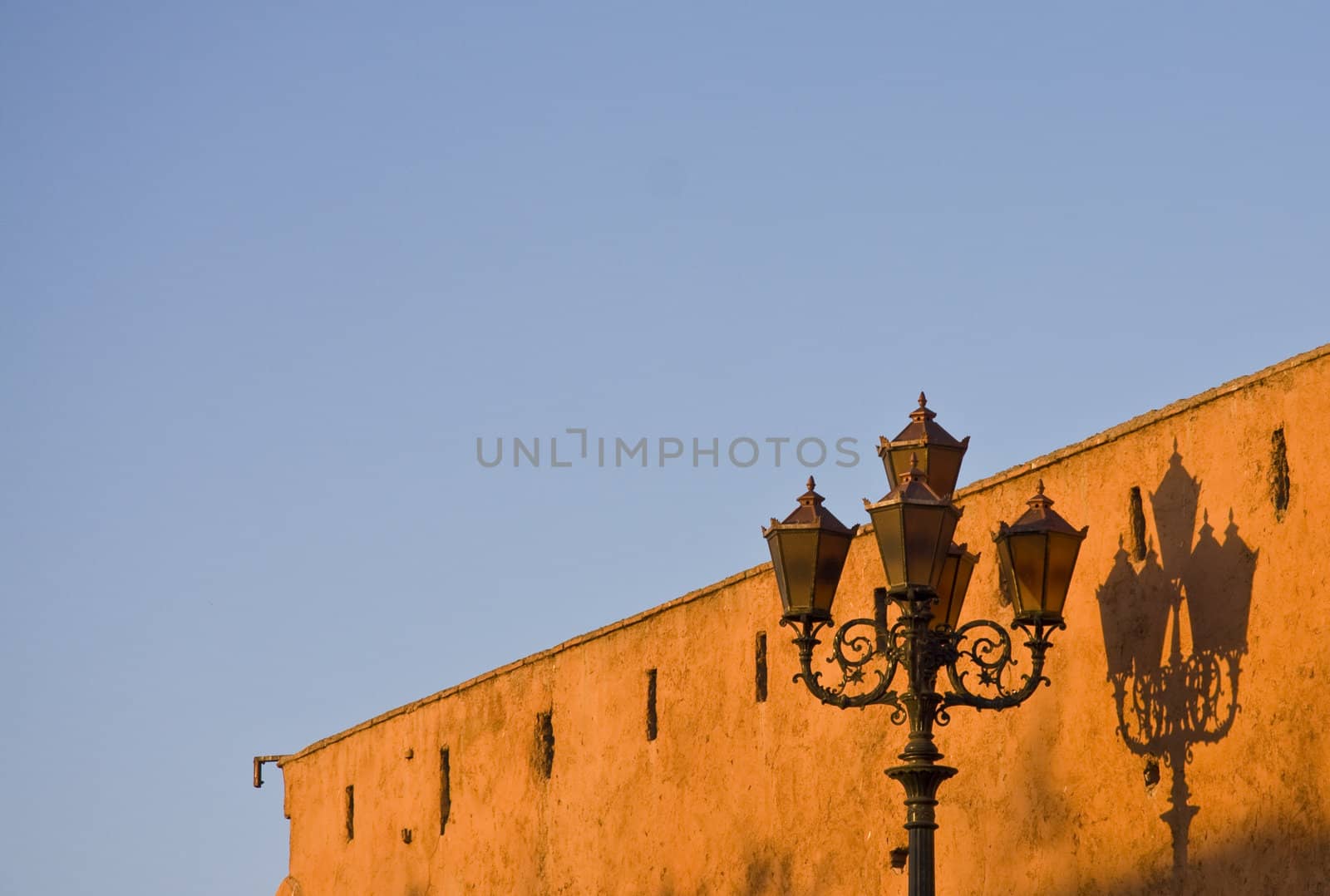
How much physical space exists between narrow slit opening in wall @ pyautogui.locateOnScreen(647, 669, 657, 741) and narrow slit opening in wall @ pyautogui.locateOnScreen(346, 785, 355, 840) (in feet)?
17.3

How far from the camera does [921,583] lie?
7.06m

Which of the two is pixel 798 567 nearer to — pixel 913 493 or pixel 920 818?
pixel 913 493

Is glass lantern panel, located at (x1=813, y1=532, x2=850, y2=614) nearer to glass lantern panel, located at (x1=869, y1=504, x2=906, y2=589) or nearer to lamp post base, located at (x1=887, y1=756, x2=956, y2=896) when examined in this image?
glass lantern panel, located at (x1=869, y1=504, x2=906, y2=589)

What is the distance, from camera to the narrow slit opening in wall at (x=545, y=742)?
14469mm

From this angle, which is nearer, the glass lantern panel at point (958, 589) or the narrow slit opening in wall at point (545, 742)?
the glass lantern panel at point (958, 589)

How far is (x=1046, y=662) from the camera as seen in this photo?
385 inches

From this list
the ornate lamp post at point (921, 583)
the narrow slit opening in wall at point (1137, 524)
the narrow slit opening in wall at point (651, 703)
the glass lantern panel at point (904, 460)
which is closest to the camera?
the ornate lamp post at point (921, 583)

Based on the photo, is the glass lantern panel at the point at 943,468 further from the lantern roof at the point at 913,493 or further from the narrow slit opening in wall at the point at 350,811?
the narrow slit opening in wall at the point at 350,811

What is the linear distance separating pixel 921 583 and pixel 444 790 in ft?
31.4

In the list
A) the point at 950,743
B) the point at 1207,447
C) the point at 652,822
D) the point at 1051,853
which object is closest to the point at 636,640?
the point at 652,822

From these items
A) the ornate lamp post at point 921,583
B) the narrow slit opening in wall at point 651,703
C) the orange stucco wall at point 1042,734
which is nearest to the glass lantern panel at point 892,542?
the ornate lamp post at point 921,583

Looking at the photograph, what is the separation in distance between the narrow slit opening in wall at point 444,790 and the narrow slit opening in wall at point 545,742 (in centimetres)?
158

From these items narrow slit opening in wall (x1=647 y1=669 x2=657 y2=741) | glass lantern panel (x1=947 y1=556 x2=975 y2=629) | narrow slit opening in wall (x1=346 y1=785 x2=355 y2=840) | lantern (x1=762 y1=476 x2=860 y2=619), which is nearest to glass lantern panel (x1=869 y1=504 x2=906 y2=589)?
lantern (x1=762 y1=476 x2=860 y2=619)

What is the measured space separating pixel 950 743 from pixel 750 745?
1.88 metres
